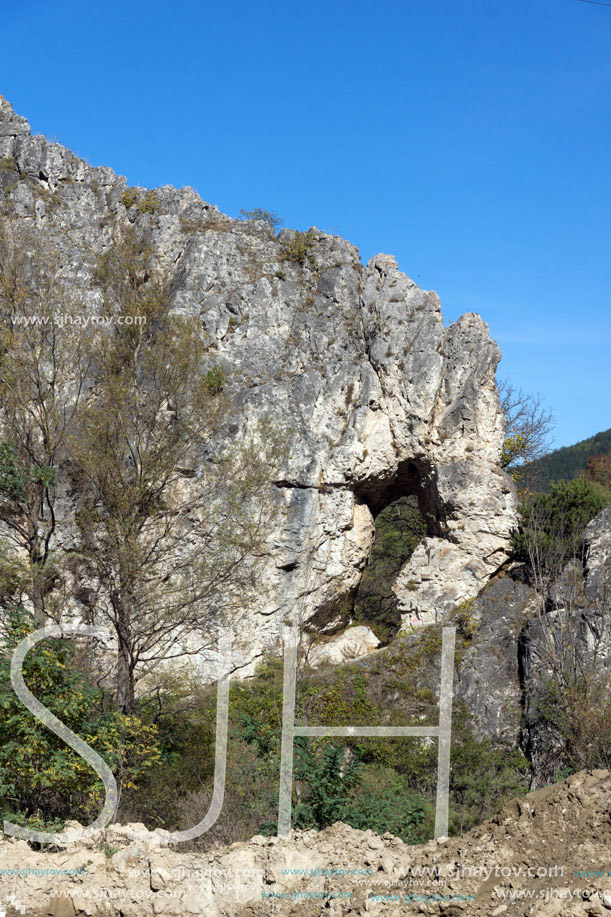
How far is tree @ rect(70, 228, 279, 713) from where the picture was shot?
1552cm

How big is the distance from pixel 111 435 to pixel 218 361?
6.99 meters

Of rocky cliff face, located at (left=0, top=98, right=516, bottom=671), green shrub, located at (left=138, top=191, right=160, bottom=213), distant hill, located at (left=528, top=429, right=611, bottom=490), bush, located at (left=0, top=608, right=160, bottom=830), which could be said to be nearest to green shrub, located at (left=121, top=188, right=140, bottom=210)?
green shrub, located at (left=138, top=191, right=160, bottom=213)

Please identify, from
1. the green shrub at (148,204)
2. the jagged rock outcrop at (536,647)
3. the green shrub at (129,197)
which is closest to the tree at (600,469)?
the jagged rock outcrop at (536,647)

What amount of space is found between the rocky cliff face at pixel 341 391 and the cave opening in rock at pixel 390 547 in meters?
0.43

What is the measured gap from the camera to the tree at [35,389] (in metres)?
15.7

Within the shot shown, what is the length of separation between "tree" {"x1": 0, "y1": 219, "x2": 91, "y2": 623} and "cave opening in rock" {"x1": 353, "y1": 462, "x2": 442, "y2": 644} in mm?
11102

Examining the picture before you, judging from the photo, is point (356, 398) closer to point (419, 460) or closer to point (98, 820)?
point (419, 460)

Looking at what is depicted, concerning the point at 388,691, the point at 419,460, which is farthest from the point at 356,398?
the point at 388,691

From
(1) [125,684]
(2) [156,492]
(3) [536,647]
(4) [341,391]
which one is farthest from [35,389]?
(3) [536,647]

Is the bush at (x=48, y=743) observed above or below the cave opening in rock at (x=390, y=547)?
below

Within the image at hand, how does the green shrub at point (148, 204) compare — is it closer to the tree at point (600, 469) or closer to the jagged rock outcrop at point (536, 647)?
the jagged rock outcrop at point (536, 647)

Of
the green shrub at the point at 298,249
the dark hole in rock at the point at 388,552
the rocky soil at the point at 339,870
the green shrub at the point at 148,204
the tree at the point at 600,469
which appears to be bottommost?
the rocky soil at the point at 339,870

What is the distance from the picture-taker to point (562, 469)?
56375 millimetres

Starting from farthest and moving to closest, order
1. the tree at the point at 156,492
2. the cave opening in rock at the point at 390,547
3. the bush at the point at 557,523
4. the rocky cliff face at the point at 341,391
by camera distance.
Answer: the cave opening in rock at the point at 390,547, the rocky cliff face at the point at 341,391, the bush at the point at 557,523, the tree at the point at 156,492
